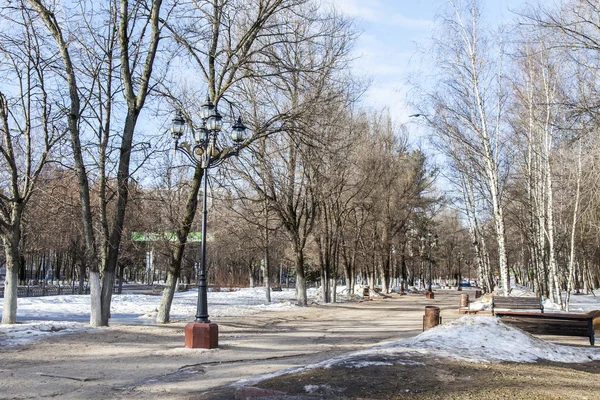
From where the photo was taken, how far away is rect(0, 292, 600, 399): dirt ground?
6.14 meters

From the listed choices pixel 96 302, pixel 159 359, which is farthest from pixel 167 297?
pixel 159 359

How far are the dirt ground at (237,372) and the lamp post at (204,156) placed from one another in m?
0.36

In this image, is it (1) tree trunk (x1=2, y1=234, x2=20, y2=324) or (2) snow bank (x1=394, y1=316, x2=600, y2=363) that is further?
(1) tree trunk (x1=2, y1=234, x2=20, y2=324)

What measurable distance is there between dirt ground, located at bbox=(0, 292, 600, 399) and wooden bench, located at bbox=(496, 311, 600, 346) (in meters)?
0.61

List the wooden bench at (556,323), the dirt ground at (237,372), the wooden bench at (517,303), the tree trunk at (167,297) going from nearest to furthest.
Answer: the dirt ground at (237,372) → the wooden bench at (556,323) → the tree trunk at (167,297) → the wooden bench at (517,303)

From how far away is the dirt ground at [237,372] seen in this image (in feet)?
20.1

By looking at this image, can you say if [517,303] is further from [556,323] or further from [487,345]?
[487,345]

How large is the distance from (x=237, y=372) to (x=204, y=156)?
6.09 m

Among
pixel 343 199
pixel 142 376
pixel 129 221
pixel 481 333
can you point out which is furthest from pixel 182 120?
pixel 343 199

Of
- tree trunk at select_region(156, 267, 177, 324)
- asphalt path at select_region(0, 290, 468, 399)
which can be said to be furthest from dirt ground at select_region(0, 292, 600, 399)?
tree trunk at select_region(156, 267, 177, 324)

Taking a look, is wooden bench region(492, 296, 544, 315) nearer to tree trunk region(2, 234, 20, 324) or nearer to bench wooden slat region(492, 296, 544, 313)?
bench wooden slat region(492, 296, 544, 313)

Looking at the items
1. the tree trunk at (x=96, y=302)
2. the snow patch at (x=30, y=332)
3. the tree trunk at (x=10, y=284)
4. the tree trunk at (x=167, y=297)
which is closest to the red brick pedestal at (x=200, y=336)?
the snow patch at (x=30, y=332)

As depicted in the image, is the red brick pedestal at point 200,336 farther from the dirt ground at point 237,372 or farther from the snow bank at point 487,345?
the snow bank at point 487,345

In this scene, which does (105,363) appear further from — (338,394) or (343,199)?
(343,199)
